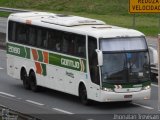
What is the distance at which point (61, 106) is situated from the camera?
971 inches

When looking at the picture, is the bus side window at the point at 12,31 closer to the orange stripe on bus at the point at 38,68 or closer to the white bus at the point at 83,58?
the white bus at the point at 83,58

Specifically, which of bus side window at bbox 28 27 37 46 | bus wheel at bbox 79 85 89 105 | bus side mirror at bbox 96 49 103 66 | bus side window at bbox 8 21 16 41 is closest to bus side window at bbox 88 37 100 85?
bus side mirror at bbox 96 49 103 66

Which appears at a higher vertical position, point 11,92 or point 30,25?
point 30,25

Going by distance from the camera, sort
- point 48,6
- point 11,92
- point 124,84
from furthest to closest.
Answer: point 48,6 → point 11,92 → point 124,84

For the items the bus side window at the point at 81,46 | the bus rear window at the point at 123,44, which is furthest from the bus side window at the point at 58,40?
the bus rear window at the point at 123,44

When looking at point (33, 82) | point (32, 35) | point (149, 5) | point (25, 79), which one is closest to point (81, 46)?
point (32, 35)

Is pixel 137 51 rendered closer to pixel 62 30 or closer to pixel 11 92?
pixel 62 30

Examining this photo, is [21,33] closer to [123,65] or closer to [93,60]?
[93,60]

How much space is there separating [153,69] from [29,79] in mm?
4847

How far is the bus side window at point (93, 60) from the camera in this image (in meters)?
23.9

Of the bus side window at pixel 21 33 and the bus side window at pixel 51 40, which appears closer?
the bus side window at pixel 51 40

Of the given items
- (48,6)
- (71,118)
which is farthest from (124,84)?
(48,6)

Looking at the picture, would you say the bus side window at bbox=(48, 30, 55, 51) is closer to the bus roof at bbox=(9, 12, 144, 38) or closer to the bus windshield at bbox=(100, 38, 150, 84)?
the bus roof at bbox=(9, 12, 144, 38)

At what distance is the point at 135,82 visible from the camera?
2389cm
